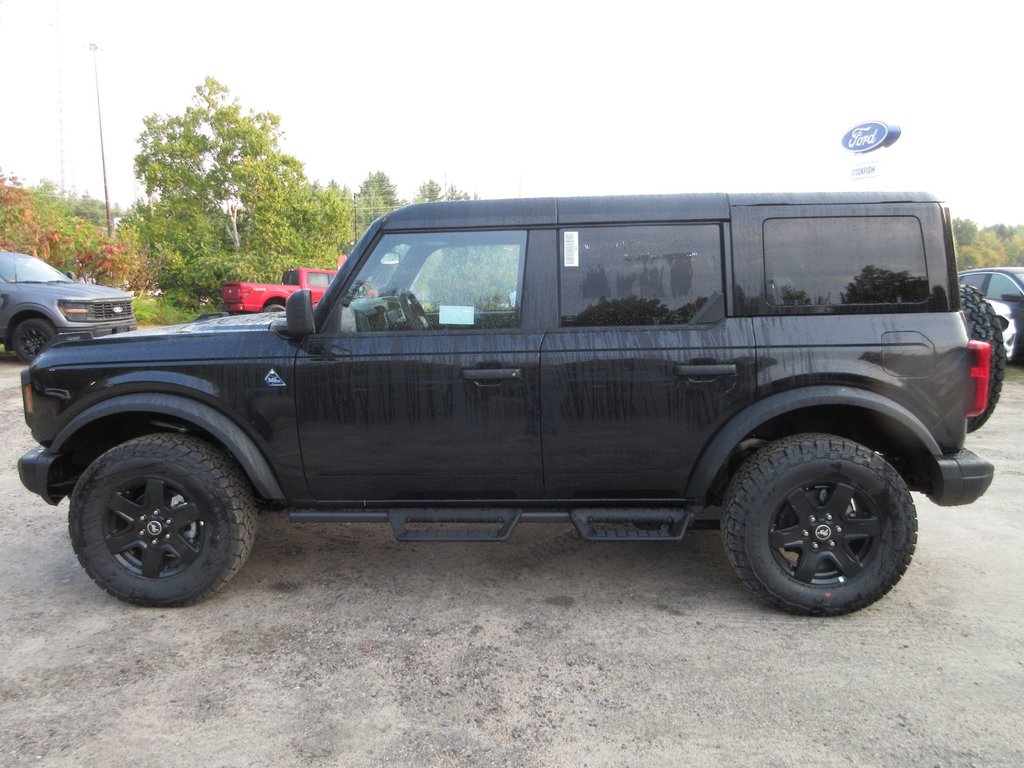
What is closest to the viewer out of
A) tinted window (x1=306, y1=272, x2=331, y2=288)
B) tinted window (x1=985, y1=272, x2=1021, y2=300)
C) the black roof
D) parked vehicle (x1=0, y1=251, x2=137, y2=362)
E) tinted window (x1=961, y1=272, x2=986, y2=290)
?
the black roof

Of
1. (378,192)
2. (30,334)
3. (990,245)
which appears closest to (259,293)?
(30,334)

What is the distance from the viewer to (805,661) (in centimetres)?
292

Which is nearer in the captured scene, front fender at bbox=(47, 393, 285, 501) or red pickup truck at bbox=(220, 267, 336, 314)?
front fender at bbox=(47, 393, 285, 501)

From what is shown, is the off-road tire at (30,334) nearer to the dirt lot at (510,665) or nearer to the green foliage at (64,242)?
the green foliage at (64,242)

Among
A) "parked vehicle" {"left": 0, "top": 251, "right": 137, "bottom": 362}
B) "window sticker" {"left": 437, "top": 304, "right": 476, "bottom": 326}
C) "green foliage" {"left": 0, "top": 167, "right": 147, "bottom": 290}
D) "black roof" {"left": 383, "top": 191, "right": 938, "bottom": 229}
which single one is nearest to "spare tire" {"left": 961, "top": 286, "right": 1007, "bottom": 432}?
"black roof" {"left": 383, "top": 191, "right": 938, "bottom": 229}

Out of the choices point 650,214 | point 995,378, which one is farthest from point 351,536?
point 995,378

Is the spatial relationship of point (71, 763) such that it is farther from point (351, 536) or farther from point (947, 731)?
point (947, 731)

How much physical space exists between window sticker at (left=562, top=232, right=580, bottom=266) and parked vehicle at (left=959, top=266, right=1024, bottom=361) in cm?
990

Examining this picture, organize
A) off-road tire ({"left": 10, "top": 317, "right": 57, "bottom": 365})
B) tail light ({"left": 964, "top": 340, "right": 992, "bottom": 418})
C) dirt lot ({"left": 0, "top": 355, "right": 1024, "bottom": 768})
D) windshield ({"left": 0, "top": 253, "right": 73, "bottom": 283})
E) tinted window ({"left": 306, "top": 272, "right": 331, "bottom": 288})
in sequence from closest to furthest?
1. dirt lot ({"left": 0, "top": 355, "right": 1024, "bottom": 768})
2. tail light ({"left": 964, "top": 340, "right": 992, "bottom": 418})
3. off-road tire ({"left": 10, "top": 317, "right": 57, "bottom": 365})
4. windshield ({"left": 0, "top": 253, "right": 73, "bottom": 283})
5. tinted window ({"left": 306, "top": 272, "right": 331, "bottom": 288})

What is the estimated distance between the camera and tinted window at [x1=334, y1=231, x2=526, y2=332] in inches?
132

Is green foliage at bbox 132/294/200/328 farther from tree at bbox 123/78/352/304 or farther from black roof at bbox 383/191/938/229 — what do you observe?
black roof at bbox 383/191/938/229

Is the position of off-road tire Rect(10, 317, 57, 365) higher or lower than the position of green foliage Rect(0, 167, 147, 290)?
lower

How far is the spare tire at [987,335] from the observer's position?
12.2ft

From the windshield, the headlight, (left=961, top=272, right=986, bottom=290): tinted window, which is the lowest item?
(left=961, top=272, right=986, bottom=290): tinted window
